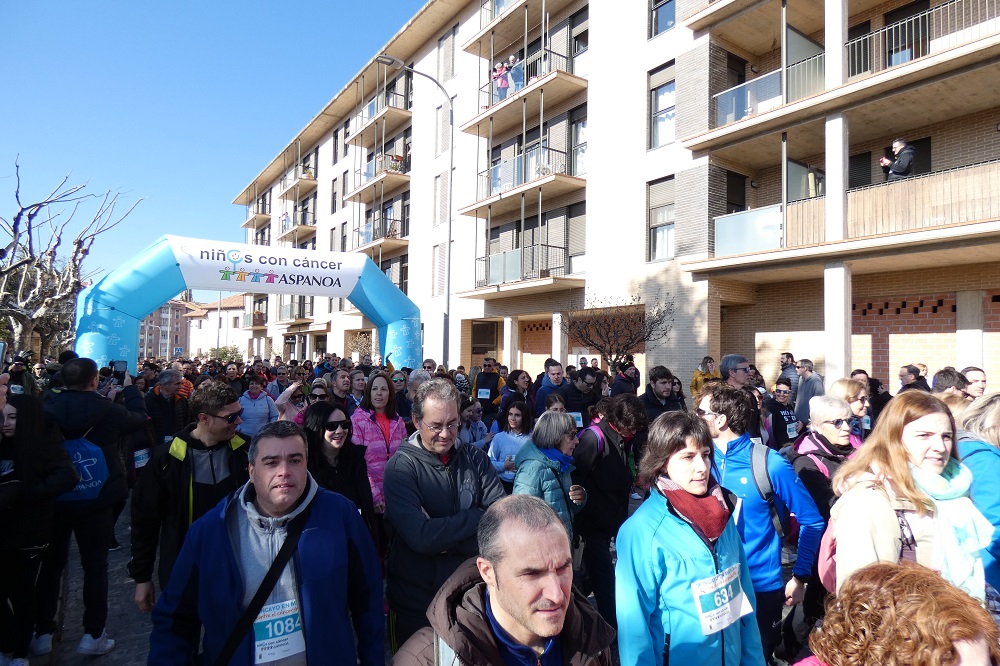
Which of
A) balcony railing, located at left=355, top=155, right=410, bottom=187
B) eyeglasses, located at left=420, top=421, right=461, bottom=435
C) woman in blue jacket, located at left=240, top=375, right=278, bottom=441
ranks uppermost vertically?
balcony railing, located at left=355, top=155, right=410, bottom=187

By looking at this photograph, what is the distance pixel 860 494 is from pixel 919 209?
11.4m

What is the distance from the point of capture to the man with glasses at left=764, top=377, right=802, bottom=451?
277 inches

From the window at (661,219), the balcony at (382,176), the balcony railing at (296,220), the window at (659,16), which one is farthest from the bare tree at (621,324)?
the balcony railing at (296,220)

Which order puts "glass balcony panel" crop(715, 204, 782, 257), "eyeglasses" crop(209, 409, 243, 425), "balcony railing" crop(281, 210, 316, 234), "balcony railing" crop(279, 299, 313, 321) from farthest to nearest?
"balcony railing" crop(281, 210, 316, 234) < "balcony railing" crop(279, 299, 313, 321) < "glass balcony panel" crop(715, 204, 782, 257) < "eyeglasses" crop(209, 409, 243, 425)

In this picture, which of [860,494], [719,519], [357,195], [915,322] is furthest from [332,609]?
[357,195]

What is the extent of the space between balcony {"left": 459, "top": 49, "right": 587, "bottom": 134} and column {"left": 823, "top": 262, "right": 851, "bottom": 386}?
9.94m

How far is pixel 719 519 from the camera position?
95.8 inches

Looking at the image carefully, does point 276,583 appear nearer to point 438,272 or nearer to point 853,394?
point 853,394

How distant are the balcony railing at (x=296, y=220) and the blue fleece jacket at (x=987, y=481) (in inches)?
1529

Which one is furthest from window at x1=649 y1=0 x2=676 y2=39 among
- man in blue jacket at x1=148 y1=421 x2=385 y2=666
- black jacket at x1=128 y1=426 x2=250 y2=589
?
man in blue jacket at x1=148 y1=421 x2=385 y2=666

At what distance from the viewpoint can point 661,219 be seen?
16.3m

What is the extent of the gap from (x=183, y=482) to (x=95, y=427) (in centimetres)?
163

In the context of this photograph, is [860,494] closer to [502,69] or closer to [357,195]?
[502,69]

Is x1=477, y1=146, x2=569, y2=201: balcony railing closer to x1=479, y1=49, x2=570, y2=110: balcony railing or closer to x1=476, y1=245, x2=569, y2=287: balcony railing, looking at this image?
x1=479, y1=49, x2=570, y2=110: balcony railing
